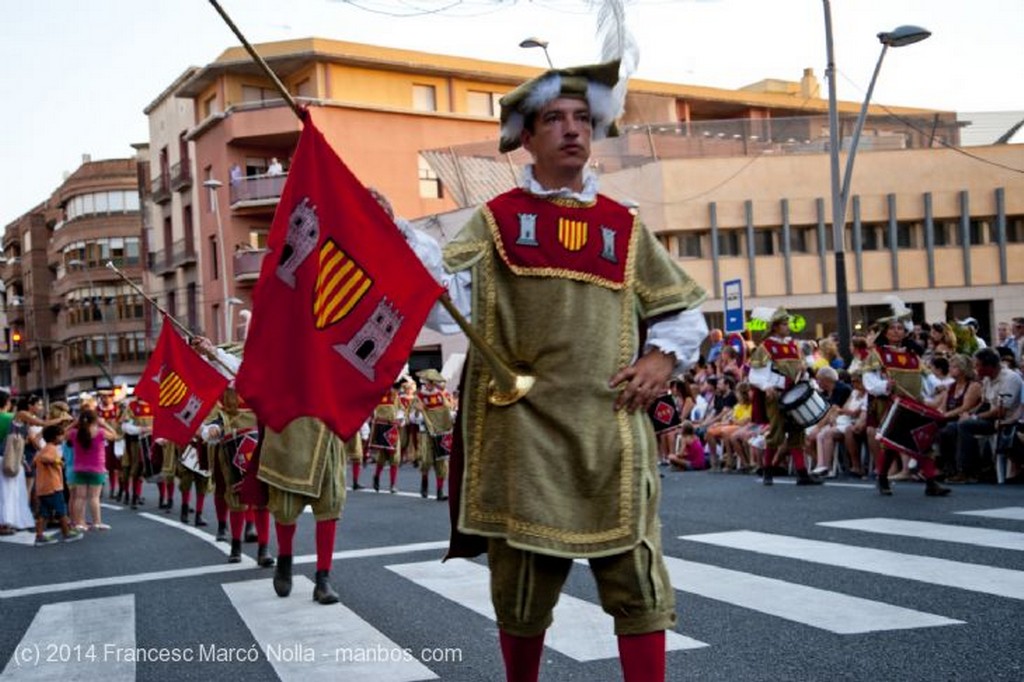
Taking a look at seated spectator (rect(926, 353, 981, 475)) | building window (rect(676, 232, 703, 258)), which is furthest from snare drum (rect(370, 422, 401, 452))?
building window (rect(676, 232, 703, 258))

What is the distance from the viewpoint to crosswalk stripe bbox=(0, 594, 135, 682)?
592 cm

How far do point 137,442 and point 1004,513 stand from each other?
15.2 m

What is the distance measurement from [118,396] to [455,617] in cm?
2454

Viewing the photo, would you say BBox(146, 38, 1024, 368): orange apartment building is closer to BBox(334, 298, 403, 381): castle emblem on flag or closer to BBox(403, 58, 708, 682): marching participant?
BBox(403, 58, 708, 682): marching participant

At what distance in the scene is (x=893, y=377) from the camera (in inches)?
497

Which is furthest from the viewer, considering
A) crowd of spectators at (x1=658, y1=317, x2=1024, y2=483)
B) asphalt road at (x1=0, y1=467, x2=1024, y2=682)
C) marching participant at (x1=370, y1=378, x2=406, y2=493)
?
marching participant at (x1=370, y1=378, x2=406, y2=493)

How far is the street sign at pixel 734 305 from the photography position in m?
20.5

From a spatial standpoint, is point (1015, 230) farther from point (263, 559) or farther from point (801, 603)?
point (801, 603)

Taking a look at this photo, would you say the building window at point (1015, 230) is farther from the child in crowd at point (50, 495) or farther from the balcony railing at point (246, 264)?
the child in crowd at point (50, 495)

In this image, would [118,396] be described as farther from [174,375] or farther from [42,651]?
[42,651]

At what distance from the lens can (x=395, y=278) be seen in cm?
382

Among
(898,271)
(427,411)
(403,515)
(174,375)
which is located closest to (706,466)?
(427,411)

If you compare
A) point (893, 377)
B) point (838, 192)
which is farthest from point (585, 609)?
point (838, 192)

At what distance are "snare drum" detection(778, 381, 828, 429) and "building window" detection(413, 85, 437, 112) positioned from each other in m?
38.0
